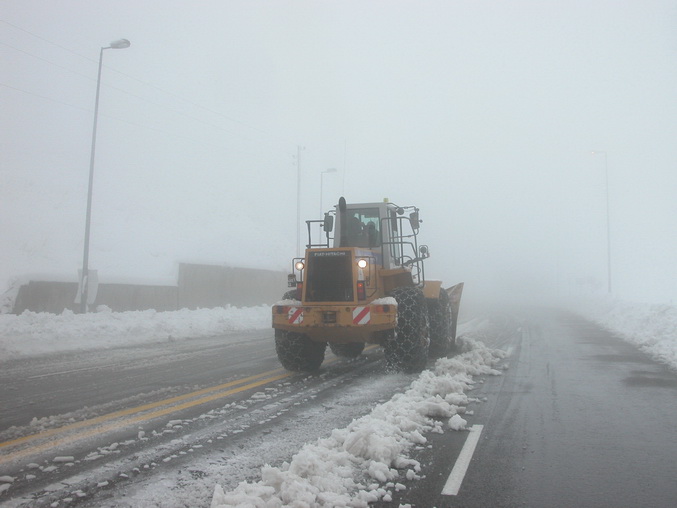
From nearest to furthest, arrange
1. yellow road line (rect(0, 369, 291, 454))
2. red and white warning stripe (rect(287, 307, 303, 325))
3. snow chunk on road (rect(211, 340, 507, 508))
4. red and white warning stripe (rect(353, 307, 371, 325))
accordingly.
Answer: snow chunk on road (rect(211, 340, 507, 508)) → yellow road line (rect(0, 369, 291, 454)) → red and white warning stripe (rect(353, 307, 371, 325)) → red and white warning stripe (rect(287, 307, 303, 325))

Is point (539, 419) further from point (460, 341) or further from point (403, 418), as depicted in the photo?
point (460, 341)

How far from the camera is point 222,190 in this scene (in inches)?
2138

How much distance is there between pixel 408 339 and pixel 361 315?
36.5 inches

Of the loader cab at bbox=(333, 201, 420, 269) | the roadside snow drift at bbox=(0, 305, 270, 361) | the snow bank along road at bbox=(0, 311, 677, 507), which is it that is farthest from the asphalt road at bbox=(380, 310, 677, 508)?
the roadside snow drift at bbox=(0, 305, 270, 361)

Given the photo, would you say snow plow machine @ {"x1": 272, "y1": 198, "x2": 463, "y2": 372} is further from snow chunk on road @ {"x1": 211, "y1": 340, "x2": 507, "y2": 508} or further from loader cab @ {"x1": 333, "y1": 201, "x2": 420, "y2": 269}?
snow chunk on road @ {"x1": 211, "y1": 340, "x2": 507, "y2": 508}

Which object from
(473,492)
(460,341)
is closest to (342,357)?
(460,341)

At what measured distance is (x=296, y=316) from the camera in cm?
811

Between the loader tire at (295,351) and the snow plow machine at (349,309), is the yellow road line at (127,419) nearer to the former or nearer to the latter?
the loader tire at (295,351)

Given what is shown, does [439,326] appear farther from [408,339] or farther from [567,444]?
[567,444]

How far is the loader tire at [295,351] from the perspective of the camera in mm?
8281

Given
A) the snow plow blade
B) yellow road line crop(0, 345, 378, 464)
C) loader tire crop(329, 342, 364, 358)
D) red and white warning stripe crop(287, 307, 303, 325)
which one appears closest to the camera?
yellow road line crop(0, 345, 378, 464)

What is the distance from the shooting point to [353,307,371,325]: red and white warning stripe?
311 inches

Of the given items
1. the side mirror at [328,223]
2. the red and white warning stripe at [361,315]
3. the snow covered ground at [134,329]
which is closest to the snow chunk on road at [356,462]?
the red and white warning stripe at [361,315]

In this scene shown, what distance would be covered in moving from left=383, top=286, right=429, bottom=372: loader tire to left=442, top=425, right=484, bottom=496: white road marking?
2.92m
